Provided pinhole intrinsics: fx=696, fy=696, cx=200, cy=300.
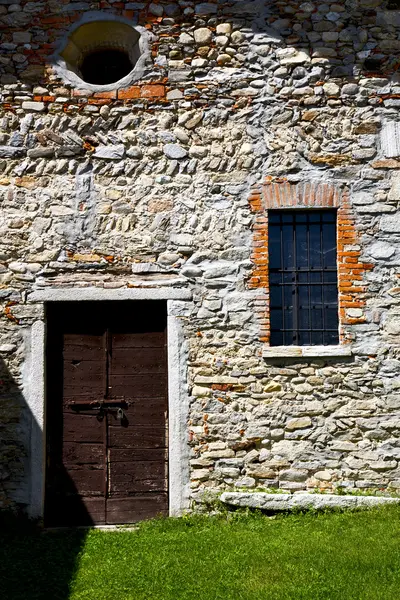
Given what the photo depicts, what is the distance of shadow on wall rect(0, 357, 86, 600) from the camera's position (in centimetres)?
527

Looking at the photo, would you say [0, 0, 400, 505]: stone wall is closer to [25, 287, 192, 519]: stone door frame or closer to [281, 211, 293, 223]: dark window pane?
[25, 287, 192, 519]: stone door frame

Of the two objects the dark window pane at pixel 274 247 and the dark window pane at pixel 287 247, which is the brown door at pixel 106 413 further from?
the dark window pane at pixel 287 247

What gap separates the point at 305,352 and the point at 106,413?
6.85 feet

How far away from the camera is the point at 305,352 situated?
6.88 metres

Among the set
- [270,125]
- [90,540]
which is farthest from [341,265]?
[90,540]

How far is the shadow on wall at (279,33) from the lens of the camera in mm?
7242

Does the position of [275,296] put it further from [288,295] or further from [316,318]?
[316,318]

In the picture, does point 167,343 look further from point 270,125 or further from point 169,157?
point 270,125

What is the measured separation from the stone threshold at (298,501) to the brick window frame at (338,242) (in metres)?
1.47

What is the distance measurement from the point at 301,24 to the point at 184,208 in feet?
7.55

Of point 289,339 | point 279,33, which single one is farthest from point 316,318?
point 279,33

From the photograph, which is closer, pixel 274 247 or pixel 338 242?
pixel 338 242

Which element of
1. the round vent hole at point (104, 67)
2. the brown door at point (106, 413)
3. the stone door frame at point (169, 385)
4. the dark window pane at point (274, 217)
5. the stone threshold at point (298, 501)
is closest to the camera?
the stone threshold at point (298, 501)

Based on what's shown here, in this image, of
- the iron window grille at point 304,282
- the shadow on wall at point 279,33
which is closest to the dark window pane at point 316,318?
the iron window grille at point 304,282
